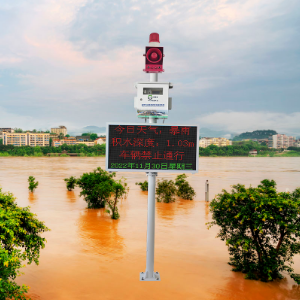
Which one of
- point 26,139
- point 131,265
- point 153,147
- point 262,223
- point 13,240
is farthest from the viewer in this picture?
point 26,139

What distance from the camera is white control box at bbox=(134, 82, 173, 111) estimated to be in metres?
4.76

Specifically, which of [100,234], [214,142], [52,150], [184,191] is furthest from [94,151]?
[100,234]

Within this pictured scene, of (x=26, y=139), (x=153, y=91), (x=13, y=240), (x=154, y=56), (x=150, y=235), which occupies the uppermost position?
(x=26, y=139)

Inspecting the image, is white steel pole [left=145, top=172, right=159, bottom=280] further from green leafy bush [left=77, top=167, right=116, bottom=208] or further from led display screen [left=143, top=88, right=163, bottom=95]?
green leafy bush [left=77, top=167, right=116, bottom=208]

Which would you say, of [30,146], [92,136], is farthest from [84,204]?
[92,136]

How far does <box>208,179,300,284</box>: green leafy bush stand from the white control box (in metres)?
2.05

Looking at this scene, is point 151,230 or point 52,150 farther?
point 52,150

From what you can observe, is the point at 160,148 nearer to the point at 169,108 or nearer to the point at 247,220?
the point at 169,108

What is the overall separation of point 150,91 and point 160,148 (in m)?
0.97

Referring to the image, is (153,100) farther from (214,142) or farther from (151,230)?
(214,142)

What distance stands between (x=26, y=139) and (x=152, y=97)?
77.6m

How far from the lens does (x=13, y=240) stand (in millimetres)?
3844

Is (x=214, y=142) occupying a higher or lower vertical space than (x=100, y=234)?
higher

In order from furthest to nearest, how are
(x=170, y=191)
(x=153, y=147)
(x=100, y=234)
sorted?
(x=170, y=191), (x=100, y=234), (x=153, y=147)
